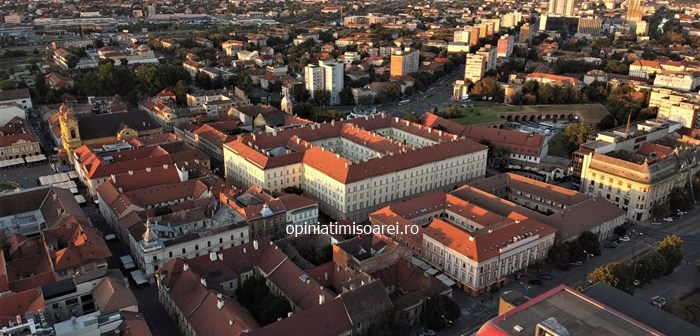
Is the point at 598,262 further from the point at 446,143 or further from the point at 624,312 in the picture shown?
the point at 446,143

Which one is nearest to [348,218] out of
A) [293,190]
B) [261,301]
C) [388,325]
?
[293,190]

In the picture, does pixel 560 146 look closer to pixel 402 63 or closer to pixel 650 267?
pixel 650 267

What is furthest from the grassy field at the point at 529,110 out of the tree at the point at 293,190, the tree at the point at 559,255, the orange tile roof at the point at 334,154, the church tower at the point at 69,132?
the church tower at the point at 69,132

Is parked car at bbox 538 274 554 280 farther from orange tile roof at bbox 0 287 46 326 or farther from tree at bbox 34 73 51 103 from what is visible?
tree at bbox 34 73 51 103

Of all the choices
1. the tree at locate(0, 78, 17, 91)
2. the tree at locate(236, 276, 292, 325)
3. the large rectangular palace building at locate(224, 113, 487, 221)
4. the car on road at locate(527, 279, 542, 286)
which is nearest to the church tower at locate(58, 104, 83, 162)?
Result: the large rectangular palace building at locate(224, 113, 487, 221)

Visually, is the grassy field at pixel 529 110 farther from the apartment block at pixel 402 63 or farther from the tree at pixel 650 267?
the tree at pixel 650 267

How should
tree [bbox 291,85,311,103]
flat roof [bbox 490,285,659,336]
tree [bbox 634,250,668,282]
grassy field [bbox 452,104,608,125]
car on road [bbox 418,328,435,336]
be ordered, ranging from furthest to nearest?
tree [bbox 291,85,311,103]
grassy field [bbox 452,104,608,125]
tree [bbox 634,250,668,282]
car on road [bbox 418,328,435,336]
flat roof [bbox 490,285,659,336]

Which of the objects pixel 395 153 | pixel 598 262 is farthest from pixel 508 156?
pixel 598 262
